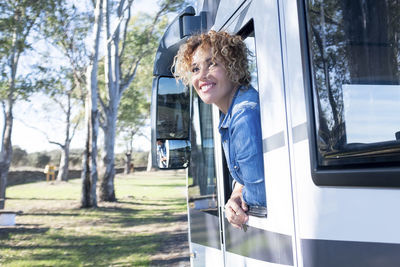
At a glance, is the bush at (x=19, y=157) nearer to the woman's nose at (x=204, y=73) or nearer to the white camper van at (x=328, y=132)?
the woman's nose at (x=204, y=73)

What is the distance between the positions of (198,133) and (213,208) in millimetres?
656

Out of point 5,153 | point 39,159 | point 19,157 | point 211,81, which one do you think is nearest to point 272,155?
point 211,81

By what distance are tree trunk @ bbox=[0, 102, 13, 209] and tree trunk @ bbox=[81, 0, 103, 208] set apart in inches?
100

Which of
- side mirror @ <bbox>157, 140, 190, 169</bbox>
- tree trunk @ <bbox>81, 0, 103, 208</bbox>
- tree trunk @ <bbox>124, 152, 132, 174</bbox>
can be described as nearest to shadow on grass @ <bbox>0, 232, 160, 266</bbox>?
tree trunk @ <bbox>81, 0, 103, 208</bbox>

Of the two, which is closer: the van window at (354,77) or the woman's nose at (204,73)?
the van window at (354,77)

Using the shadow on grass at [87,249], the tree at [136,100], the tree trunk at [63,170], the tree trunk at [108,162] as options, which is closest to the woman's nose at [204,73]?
the shadow on grass at [87,249]

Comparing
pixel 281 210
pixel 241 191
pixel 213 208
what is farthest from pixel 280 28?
pixel 213 208

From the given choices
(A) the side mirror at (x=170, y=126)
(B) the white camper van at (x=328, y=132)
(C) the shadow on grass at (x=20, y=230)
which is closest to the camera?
(B) the white camper van at (x=328, y=132)

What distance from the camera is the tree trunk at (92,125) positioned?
13.5 metres

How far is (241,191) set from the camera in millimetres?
1997

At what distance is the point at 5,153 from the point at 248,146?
1376 centimetres

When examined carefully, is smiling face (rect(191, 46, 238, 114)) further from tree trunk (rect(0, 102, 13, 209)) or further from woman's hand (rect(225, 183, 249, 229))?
tree trunk (rect(0, 102, 13, 209))

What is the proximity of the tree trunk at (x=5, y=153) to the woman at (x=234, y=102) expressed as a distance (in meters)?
13.2

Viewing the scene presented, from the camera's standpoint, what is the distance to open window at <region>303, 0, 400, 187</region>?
1.20 meters
